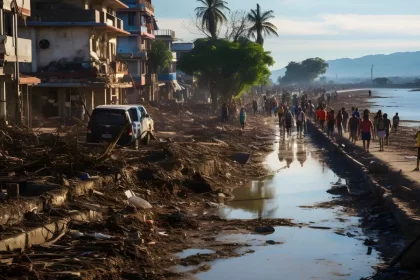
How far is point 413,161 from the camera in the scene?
24.3 meters

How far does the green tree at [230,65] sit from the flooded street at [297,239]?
37699 millimetres

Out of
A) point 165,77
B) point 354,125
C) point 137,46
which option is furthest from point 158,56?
point 354,125

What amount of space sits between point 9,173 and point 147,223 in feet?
10.9

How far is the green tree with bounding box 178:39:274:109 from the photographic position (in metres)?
60.2

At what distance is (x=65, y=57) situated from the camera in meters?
43.8

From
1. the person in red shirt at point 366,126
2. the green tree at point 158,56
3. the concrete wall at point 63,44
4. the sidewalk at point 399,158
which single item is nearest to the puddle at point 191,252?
the sidewalk at point 399,158

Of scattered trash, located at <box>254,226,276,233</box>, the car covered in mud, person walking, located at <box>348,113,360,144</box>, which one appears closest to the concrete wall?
person walking, located at <box>348,113,360,144</box>

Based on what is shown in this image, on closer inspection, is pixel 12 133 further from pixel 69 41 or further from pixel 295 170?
pixel 69 41

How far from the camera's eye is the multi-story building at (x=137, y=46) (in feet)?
200

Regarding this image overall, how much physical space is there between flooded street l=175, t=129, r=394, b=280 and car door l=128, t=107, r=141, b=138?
4.14 m

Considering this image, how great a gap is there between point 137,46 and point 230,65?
315 inches

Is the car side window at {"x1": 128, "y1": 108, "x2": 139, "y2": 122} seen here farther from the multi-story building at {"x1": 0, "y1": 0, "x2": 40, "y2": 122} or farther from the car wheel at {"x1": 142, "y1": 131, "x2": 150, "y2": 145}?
the multi-story building at {"x1": 0, "y1": 0, "x2": 40, "y2": 122}

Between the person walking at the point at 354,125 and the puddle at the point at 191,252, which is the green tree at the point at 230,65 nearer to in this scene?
the person walking at the point at 354,125

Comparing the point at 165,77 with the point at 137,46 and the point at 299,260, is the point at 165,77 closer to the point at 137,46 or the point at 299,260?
the point at 137,46
